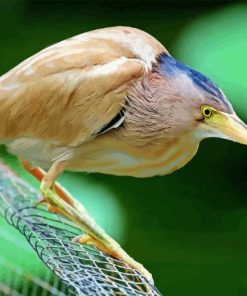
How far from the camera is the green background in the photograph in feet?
4.93

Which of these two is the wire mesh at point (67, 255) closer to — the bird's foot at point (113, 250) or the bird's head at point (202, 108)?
the bird's foot at point (113, 250)

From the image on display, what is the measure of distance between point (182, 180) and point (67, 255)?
32.0 inches

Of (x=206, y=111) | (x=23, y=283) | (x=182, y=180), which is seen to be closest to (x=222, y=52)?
(x=182, y=180)

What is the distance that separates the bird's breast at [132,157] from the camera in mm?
901

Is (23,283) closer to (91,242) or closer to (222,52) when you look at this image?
(91,242)

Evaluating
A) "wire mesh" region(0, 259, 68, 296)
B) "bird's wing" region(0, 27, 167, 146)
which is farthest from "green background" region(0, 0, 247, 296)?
"bird's wing" region(0, 27, 167, 146)

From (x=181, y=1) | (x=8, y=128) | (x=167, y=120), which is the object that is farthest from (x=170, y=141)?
(x=181, y=1)

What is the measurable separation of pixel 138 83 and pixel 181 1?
79 cm

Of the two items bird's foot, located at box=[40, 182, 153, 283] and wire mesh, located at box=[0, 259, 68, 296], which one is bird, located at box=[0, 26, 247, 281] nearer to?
bird's foot, located at box=[40, 182, 153, 283]

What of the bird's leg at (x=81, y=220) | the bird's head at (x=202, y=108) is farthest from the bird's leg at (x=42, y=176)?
the bird's head at (x=202, y=108)

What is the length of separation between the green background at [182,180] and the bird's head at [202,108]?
594 millimetres

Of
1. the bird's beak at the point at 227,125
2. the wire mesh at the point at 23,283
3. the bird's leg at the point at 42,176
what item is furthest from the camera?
the wire mesh at the point at 23,283

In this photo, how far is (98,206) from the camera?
1466 mm

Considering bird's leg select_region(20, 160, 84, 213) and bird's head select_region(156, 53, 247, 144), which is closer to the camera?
bird's head select_region(156, 53, 247, 144)
